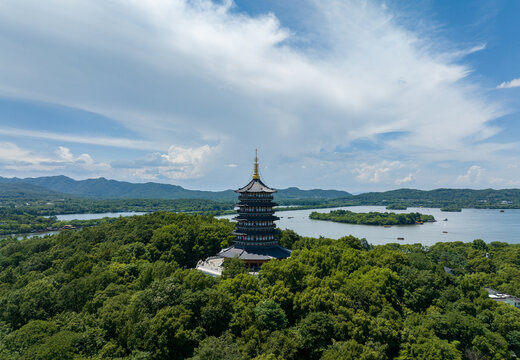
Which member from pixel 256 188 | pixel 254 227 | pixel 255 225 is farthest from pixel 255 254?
pixel 256 188

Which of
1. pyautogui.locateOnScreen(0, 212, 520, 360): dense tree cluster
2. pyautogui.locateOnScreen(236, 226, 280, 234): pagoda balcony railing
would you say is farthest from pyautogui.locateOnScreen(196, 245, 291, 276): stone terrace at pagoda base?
pyautogui.locateOnScreen(0, 212, 520, 360): dense tree cluster

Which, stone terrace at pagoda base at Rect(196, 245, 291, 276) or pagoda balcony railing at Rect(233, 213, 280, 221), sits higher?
pagoda balcony railing at Rect(233, 213, 280, 221)

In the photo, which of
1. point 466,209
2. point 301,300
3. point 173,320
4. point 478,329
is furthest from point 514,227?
point 173,320

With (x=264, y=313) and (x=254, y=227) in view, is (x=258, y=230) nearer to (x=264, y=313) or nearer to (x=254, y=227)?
(x=254, y=227)

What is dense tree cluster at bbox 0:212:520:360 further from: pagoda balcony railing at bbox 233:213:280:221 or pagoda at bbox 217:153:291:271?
pagoda balcony railing at bbox 233:213:280:221

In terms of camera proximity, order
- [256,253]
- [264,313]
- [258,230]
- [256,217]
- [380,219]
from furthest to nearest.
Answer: [380,219] < [256,217] < [258,230] < [256,253] < [264,313]

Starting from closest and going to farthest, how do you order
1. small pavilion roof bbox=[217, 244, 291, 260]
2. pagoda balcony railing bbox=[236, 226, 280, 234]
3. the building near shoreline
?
1. small pavilion roof bbox=[217, 244, 291, 260]
2. the building near shoreline
3. pagoda balcony railing bbox=[236, 226, 280, 234]
